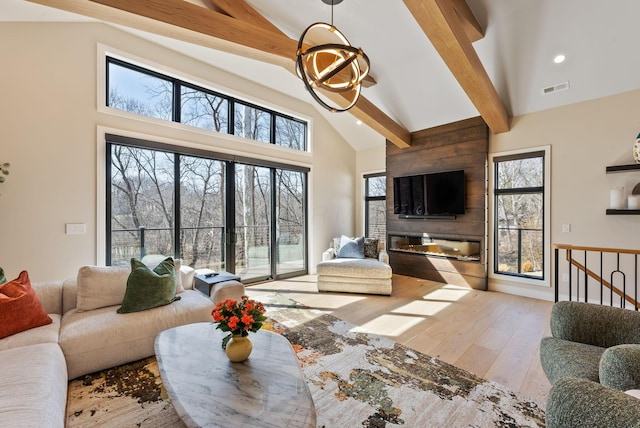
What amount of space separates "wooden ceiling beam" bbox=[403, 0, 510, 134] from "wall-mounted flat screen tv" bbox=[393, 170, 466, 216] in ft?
3.84

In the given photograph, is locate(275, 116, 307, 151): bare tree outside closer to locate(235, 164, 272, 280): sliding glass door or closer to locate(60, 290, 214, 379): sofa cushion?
locate(235, 164, 272, 280): sliding glass door

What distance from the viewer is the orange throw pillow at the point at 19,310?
2090 millimetres

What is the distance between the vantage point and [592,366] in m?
1.52

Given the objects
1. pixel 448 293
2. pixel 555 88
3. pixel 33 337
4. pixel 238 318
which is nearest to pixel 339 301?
pixel 448 293

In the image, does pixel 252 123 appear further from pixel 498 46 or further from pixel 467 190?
pixel 467 190

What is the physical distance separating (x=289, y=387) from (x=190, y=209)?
11.8ft

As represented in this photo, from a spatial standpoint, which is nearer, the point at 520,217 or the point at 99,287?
the point at 99,287

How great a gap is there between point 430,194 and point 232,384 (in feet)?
15.8

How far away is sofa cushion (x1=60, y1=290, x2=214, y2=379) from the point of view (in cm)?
215

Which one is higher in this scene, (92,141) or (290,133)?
(290,133)

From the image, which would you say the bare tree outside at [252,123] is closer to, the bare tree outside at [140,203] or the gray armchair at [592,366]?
the bare tree outside at [140,203]

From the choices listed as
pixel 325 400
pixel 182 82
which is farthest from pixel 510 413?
pixel 182 82

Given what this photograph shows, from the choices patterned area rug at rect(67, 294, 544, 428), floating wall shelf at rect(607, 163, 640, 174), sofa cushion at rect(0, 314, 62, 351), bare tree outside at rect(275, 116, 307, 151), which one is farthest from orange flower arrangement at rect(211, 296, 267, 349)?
floating wall shelf at rect(607, 163, 640, 174)

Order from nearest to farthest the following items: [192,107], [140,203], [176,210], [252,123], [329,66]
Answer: [329,66], [140,203], [176,210], [192,107], [252,123]
